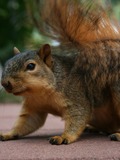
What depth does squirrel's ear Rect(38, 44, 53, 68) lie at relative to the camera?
2.70m

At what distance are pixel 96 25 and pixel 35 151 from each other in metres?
0.99

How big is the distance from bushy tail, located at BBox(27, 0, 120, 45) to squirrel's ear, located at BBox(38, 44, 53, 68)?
195 millimetres

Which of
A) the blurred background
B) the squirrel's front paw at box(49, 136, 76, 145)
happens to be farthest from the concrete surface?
the blurred background

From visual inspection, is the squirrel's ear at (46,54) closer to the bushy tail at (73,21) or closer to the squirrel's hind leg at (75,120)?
the bushy tail at (73,21)

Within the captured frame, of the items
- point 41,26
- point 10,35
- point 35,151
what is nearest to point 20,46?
point 10,35

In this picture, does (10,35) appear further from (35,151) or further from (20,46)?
(35,151)

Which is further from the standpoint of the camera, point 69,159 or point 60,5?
point 60,5

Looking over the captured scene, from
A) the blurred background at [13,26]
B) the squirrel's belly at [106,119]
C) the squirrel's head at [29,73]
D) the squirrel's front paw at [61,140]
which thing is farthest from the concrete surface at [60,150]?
the blurred background at [13,26]

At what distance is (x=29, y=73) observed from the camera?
2557 mm

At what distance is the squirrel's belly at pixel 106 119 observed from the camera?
283 cm

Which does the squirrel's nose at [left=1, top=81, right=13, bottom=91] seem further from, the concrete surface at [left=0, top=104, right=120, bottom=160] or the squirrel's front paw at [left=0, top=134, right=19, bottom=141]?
the squirrel's front paw at [left=0, top=134, right=19, bottom=141]

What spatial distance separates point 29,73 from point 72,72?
0.35 meters

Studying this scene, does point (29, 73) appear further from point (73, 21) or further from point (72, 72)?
point (73, 21)

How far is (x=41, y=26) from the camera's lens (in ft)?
9.47
